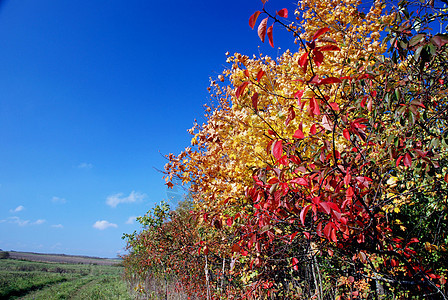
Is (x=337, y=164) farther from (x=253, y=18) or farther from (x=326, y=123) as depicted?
(x=253, y=18)

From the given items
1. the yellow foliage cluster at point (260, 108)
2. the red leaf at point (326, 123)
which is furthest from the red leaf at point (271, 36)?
the yellow foliage cluster at point (260, 108)

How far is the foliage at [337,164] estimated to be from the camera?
1699 millimetres

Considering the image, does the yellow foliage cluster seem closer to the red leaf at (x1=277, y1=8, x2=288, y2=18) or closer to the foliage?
the foliage

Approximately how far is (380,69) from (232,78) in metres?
2.32

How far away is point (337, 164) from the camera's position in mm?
1619

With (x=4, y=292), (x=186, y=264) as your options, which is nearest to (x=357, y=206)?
(x=186, y=264)

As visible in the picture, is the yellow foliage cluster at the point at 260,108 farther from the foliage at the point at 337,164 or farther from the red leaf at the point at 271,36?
the red leaf at the point at 271,36

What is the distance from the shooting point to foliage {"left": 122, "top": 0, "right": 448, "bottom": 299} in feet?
5.57

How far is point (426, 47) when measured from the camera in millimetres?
1369

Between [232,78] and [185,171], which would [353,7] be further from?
[185,171]

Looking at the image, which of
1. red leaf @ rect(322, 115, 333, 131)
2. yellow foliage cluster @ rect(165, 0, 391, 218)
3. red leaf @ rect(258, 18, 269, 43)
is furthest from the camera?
yellow foliage cluster @ rect(165, 0, 391, 218)

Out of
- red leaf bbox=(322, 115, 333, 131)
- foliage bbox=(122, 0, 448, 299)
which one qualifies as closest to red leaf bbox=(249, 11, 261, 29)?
foliage bbox=(122, 0, 448, 299)

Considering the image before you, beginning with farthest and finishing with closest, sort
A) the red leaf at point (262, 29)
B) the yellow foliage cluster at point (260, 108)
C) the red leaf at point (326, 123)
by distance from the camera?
1. the yellow foliage cluster at point (260, 108)
2. the red leaf at point (326, 123)
3. the red leaf at point (262, 29)

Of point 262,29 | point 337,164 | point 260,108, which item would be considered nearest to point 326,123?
point 337,164
